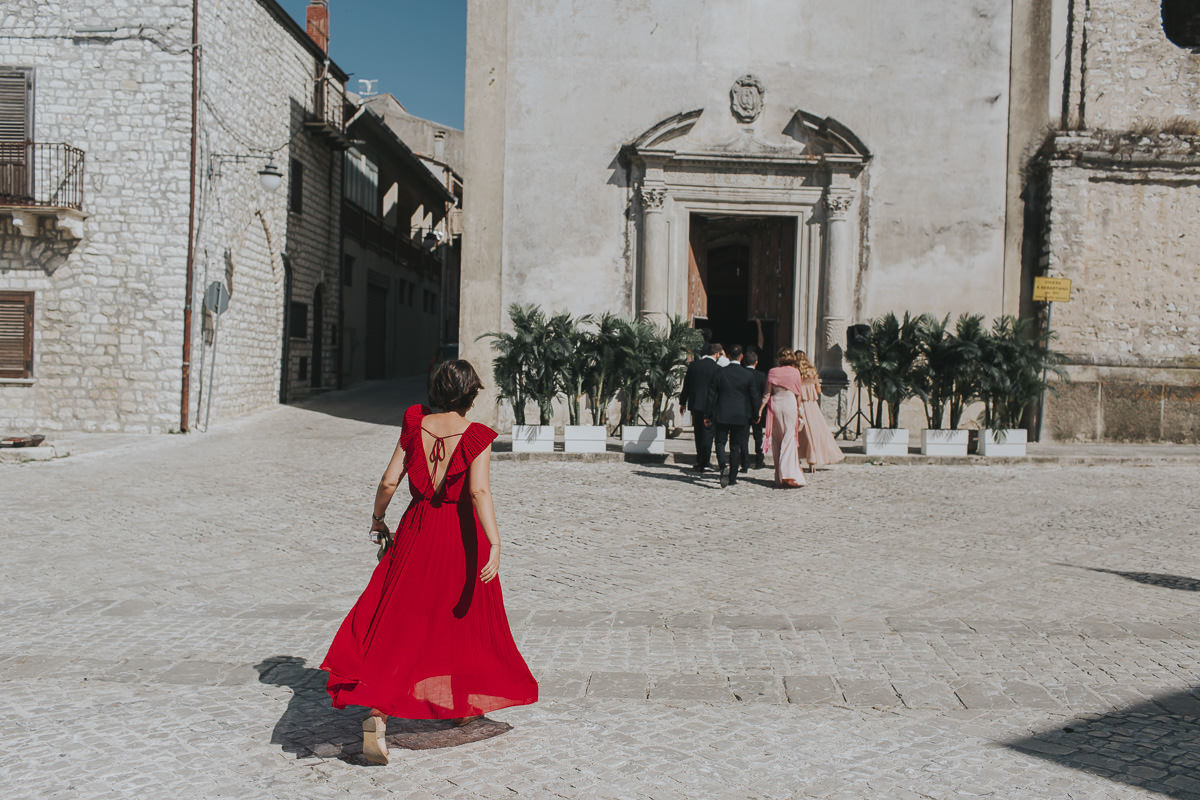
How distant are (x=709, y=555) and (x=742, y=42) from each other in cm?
1228

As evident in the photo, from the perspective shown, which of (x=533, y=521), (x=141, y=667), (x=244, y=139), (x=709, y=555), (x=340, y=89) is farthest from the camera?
(x=340, y=89)

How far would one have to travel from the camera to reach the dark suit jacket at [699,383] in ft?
42.0

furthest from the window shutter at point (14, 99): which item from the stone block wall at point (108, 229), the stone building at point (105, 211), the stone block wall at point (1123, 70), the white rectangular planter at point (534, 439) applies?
the stone block wall at point (1123, 70)

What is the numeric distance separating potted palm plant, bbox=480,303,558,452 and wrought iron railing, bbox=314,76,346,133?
1135 centimetres

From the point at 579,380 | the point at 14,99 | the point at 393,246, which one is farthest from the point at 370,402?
the point at 579,380

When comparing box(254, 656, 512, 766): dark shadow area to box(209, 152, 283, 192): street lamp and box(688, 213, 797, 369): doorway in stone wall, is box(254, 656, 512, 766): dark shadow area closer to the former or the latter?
box(688, 213, 797, 369): doorway in stone wall

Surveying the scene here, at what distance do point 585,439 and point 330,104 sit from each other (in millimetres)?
14990

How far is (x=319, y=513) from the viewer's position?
948 centimetres

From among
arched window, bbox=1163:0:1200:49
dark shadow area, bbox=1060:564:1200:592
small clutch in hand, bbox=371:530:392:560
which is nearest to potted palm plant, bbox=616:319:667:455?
dark shadow area, bbox=1060:564:1200:592

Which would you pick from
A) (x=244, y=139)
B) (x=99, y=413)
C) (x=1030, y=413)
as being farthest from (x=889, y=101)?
(x=99, y=413)

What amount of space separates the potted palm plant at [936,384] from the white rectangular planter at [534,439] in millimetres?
5341

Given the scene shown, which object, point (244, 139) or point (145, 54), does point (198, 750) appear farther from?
point (244, 139)

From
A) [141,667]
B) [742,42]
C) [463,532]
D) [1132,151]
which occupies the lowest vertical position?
[141,667]

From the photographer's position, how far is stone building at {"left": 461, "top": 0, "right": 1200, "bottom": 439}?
17.3 meters
